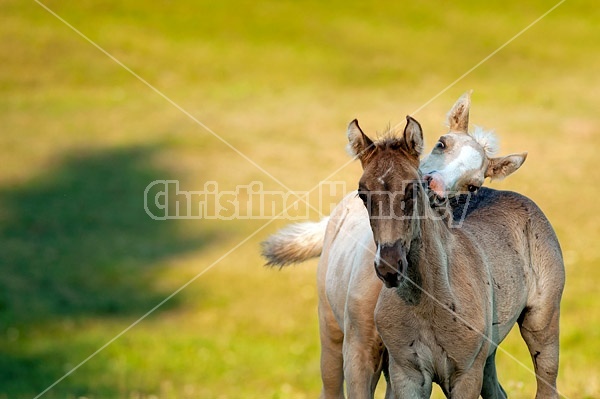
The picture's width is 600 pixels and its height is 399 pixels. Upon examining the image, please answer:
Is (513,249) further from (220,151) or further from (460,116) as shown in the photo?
(220,151)

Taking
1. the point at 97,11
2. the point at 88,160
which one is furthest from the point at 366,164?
the point at 97,11

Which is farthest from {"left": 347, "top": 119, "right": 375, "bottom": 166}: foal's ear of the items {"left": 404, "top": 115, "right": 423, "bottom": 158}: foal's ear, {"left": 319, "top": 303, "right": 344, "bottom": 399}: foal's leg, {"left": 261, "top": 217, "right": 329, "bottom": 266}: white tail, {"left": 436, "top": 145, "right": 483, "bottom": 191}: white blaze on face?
{"left": 261, "top": 217, "right": 329, "bottom": 266}: white tail

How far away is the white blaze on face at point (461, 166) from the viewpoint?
6.41 metres

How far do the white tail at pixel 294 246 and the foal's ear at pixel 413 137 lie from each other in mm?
2743

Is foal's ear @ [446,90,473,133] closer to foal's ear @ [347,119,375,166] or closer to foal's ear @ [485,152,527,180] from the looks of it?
foal's ear @ [485,152,527,180]

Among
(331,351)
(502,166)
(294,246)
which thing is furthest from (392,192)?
(294,246)

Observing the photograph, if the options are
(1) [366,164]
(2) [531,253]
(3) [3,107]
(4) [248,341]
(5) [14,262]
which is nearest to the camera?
(1) [366,164]

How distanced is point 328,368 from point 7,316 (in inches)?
390

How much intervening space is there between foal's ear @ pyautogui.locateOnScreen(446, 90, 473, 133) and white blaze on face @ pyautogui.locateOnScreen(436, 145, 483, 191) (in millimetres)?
307

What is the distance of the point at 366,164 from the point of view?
19.4ft

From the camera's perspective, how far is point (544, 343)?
23.7ft

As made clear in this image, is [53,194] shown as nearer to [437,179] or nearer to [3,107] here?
[3,107]

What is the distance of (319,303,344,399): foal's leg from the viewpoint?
768cm

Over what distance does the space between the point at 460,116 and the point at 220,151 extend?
18496 mm
